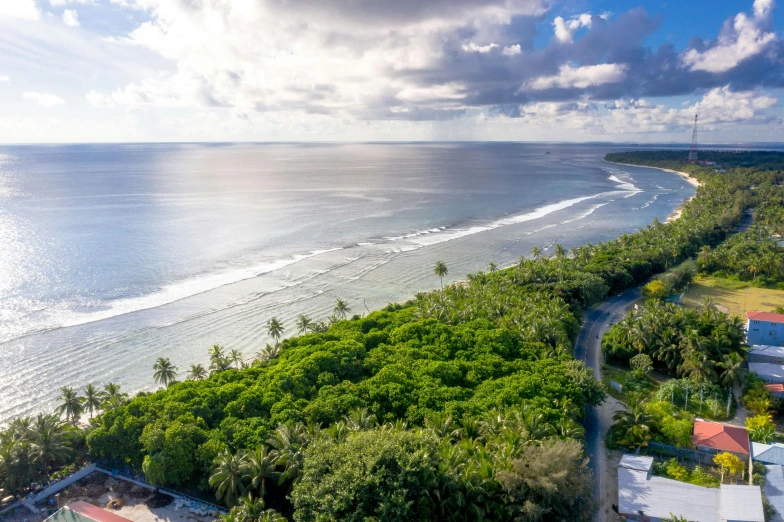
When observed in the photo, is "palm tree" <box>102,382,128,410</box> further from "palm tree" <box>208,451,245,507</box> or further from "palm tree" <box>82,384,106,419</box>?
"palm tree" <box>208,451,245,507</box>

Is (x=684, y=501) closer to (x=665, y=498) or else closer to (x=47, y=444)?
(x=665, y=498)

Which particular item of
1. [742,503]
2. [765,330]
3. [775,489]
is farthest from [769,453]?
[765,330]

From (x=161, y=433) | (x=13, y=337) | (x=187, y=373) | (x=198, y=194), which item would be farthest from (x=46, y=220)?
(x=161, y=433)

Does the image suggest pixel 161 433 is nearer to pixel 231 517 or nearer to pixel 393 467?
pixel 231 517

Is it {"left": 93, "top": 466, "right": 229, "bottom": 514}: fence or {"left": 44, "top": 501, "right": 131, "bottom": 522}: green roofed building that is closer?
{"left": 44, "top": 501, "right": 131, "bottom": 522}: green roofed building

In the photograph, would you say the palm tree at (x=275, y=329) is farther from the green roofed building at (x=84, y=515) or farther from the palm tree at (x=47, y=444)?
the green roofed building at (x=84, y=515)

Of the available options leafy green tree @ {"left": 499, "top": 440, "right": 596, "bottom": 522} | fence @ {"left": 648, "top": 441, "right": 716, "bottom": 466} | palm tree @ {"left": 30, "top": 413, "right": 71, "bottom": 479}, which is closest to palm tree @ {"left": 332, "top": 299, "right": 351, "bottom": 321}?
palm tree @ {"left": 30, "top": 413, "right": 71, "bottom": 479}

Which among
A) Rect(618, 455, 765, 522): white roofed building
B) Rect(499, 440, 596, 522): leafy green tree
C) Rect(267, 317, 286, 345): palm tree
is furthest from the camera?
Rect(267, 317, 286, 345): palm tree
